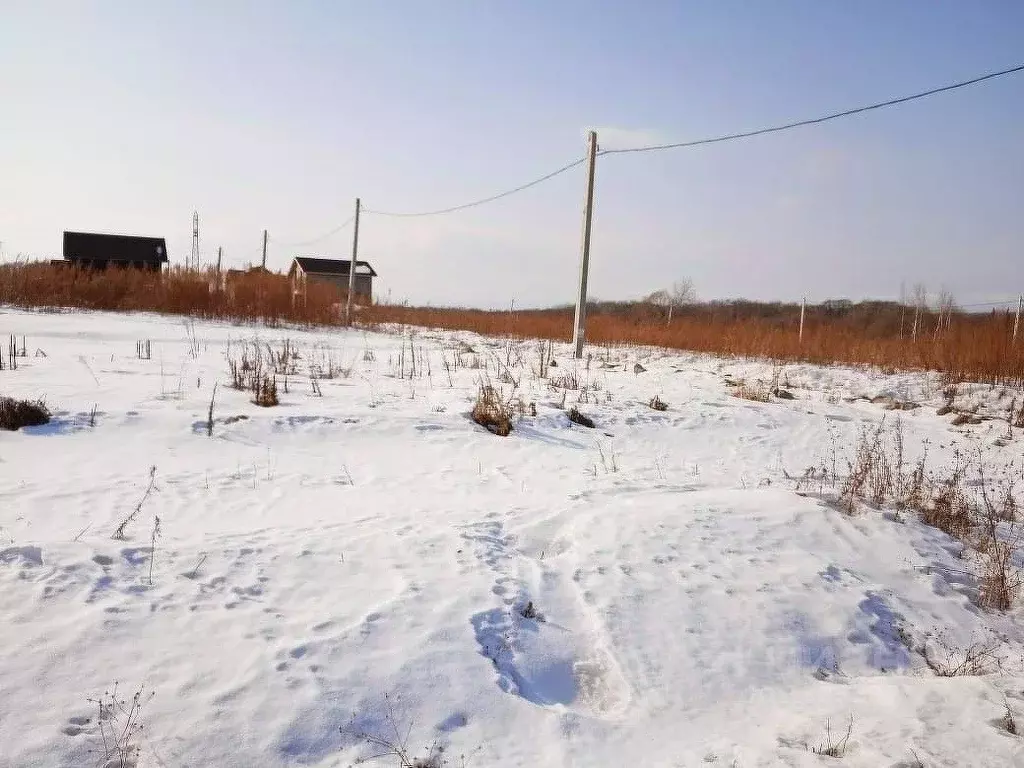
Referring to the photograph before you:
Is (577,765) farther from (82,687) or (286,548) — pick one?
(286,548)

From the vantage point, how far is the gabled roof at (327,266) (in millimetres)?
46406

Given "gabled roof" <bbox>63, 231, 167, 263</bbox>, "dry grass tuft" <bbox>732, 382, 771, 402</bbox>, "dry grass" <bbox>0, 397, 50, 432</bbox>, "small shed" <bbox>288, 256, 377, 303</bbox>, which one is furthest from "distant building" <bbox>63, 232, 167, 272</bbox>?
"dry grass tuft" <bbox>732, 382, 771, 402</bbox>

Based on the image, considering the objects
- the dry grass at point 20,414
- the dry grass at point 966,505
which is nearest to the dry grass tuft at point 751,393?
the dry grass at point 966,505

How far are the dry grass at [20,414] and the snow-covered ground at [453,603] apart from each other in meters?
0.16

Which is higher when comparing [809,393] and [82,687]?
[809,393]

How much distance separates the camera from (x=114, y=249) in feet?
112

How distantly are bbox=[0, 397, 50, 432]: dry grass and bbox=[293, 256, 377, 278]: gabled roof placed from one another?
41.9 m

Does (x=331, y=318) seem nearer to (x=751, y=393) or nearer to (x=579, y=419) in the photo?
(x=751, y=393)

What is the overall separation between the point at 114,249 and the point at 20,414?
114 ft

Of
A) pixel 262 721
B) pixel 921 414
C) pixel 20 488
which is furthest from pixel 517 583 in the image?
pixel 921 414

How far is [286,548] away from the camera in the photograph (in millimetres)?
3385

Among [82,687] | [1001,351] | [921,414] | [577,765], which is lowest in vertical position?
[577,765]

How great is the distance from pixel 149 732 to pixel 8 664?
649 millimetres

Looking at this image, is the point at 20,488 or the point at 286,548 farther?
the point at 20,488
